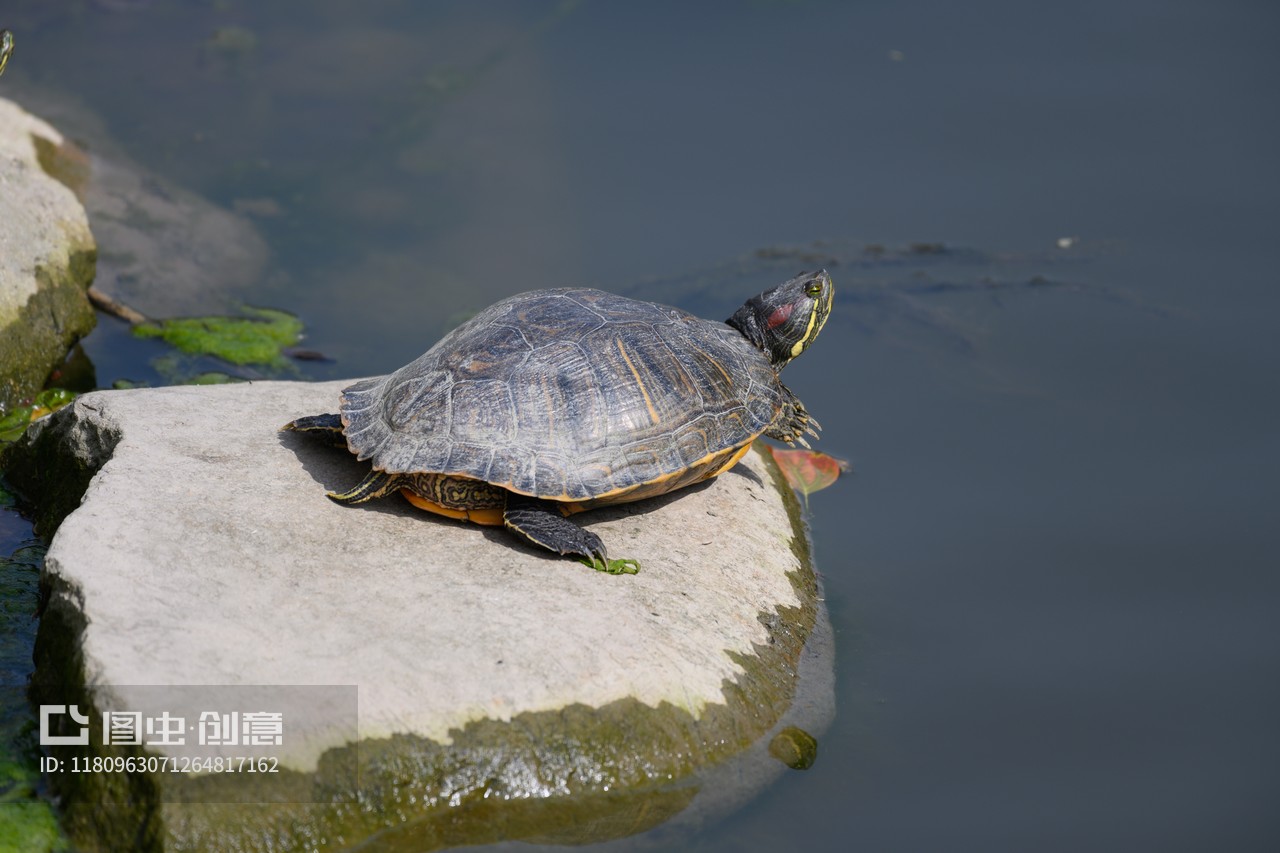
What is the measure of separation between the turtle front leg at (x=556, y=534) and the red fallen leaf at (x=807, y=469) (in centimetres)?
189

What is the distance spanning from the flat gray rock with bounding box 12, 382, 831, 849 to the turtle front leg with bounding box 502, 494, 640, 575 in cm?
6

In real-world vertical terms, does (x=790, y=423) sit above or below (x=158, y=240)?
above

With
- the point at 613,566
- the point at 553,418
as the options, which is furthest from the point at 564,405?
the point at 613,566

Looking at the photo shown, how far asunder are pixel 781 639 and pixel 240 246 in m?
5.73

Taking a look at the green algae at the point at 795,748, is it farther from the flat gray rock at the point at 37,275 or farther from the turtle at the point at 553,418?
the flat gray rock at the point at 37,275

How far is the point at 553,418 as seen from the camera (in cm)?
432

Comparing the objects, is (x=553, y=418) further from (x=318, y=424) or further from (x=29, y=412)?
(x=29, y=412)

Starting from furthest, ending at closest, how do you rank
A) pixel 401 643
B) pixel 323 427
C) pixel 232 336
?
pixel 232 336 → pixel 323 427 → pixel 401 643

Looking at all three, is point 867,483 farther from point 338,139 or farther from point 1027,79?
point 338,139

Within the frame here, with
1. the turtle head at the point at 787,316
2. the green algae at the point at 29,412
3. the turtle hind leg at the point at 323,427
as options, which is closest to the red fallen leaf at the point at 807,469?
the turtle head at the point at 787,316

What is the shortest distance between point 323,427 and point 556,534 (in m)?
1.17

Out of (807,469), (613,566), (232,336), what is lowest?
(232,336)

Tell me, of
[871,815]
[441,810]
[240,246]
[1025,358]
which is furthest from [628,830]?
[240,246]

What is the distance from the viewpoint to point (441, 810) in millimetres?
3537
